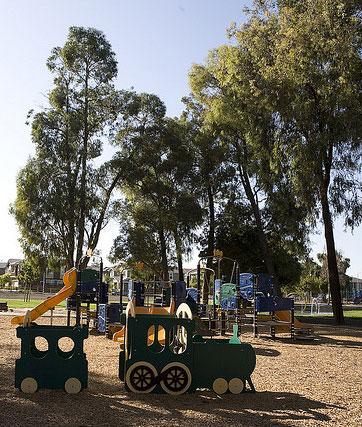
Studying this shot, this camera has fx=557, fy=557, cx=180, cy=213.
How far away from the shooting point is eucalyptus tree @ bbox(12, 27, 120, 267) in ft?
90.2

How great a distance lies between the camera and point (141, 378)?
7016 mm

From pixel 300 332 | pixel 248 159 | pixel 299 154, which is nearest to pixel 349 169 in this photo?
pixel 299 154

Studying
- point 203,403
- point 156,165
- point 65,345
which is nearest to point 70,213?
point 156,165

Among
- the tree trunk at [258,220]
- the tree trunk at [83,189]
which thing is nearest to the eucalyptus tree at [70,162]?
the tree trunk at [83,189]

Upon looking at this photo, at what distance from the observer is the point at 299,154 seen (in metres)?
21.9

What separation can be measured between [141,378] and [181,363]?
538 mm

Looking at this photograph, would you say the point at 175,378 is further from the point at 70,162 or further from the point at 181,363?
the point at 70,162

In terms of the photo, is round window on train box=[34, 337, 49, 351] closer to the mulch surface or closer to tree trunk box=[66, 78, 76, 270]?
the mulch surface

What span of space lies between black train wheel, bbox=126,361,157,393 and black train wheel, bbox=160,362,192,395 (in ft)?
0.46

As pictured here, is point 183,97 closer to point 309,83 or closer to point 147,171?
point 147,171

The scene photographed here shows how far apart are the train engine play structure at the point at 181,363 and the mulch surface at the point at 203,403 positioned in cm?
15

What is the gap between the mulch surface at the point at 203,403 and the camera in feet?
18.5

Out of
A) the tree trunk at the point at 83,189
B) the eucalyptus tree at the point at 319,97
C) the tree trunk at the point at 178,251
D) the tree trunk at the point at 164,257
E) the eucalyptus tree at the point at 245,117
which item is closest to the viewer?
the eucalyptus tree at the point at 319,97

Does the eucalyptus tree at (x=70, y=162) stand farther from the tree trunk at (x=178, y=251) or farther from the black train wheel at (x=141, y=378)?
the black train wheel at (x=141, y=378)
